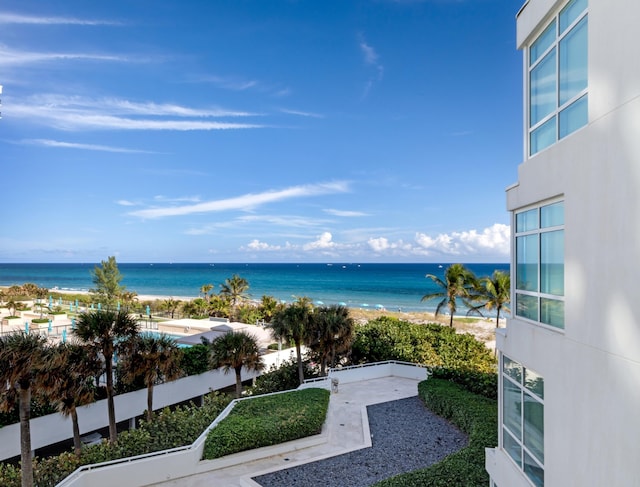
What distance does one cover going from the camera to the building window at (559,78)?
4.66m

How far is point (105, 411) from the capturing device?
1461cm

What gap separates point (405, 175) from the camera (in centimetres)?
5612

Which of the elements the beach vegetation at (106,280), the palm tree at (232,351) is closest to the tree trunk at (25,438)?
the palm tree at (232,351)

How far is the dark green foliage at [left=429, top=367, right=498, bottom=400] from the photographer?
1568 centimetres

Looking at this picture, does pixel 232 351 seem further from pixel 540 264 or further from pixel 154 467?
pixel 540 264

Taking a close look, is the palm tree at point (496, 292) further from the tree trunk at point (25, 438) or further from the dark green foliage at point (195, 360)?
the tree trunk at point (25, 438)

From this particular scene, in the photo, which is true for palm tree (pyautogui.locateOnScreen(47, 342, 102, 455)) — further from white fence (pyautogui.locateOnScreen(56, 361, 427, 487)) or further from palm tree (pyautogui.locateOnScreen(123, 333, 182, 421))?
white fence (pyautogui.locateOnScreen(56, 361, 427, 487))

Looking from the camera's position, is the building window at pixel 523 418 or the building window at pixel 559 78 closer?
the building window at pixel 559 78

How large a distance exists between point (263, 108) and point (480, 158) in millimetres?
21130

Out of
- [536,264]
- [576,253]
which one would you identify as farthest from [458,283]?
[576,253]

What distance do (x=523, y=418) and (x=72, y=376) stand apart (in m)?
11.9

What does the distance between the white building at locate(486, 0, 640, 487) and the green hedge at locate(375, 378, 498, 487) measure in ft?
8.57

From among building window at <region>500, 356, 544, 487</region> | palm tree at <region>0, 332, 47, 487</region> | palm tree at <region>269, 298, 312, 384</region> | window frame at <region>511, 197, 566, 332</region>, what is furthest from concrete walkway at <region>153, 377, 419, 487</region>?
window frame at <region>511, 197, 566, 332</region>

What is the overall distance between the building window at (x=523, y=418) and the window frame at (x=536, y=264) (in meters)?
0.85
